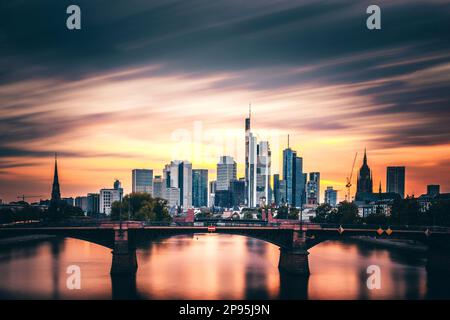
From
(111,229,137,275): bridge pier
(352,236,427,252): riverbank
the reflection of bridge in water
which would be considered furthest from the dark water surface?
(352,236,427,252): riverbank

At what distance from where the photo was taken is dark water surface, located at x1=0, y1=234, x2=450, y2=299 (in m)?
87.1

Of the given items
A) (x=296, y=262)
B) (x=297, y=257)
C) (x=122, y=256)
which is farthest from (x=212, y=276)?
(x=122, y=256)

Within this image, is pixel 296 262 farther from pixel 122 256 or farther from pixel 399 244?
pixel 399 244

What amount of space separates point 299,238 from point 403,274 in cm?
1613

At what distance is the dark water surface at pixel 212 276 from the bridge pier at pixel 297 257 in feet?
6.78

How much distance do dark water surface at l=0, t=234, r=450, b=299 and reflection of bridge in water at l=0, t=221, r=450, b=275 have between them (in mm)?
2758

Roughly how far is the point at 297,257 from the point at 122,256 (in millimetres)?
25961

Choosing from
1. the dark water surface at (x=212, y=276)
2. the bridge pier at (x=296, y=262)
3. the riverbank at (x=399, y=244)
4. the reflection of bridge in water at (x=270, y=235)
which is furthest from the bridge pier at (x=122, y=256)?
A: the riverbank at (x=399, y=244)

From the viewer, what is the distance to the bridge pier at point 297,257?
10669cm
